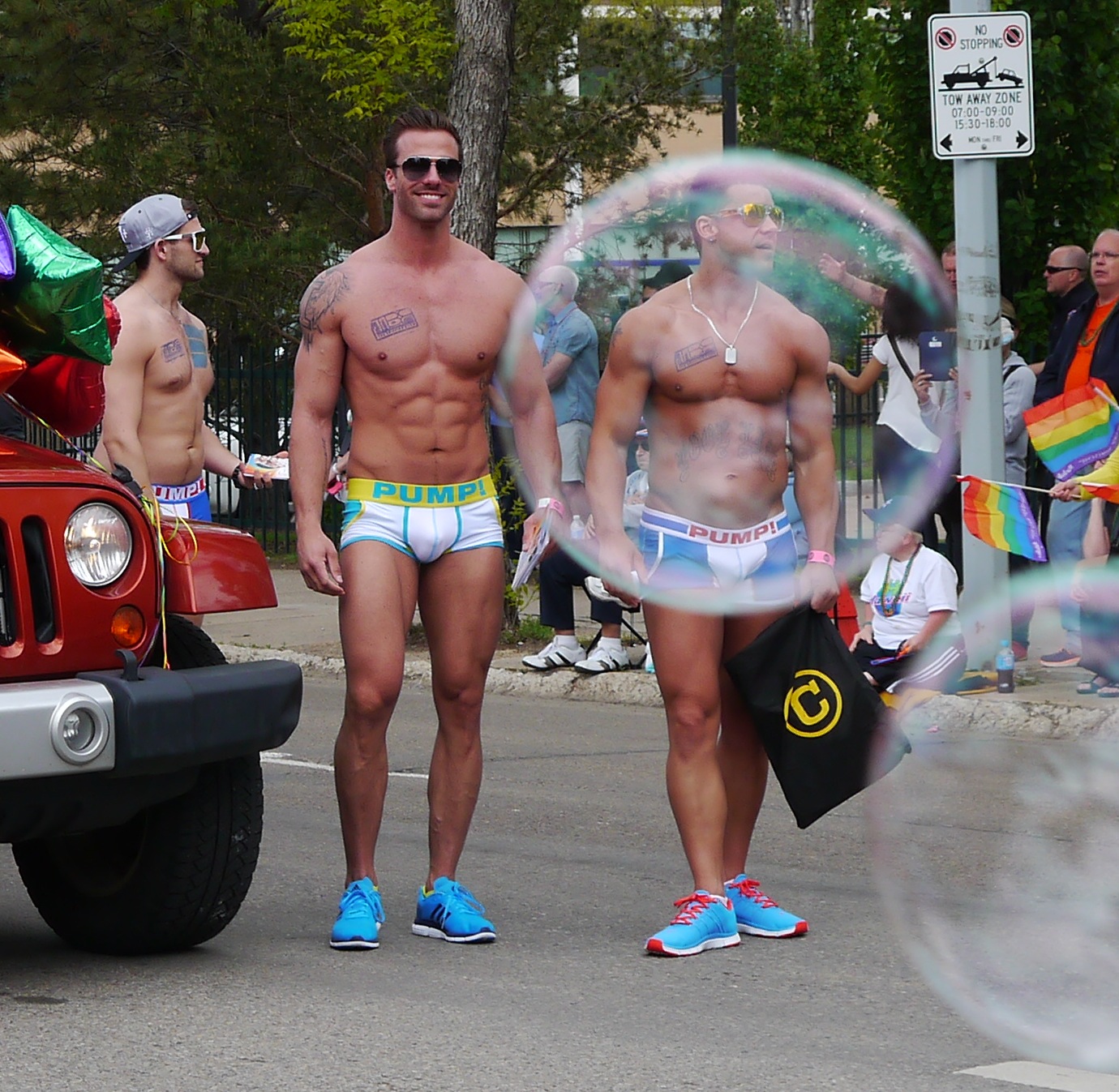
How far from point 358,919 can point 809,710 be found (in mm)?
1272

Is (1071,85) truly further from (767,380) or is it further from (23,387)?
(23,387)

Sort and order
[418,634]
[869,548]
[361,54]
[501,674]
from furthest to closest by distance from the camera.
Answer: [361,54] < [418,634] < [501,674] < [869,548]

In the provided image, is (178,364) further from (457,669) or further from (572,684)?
(572,684)

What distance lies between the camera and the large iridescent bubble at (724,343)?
17.9 feet

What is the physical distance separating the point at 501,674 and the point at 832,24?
77.0 ft

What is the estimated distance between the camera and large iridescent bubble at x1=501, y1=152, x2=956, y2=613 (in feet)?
17.9

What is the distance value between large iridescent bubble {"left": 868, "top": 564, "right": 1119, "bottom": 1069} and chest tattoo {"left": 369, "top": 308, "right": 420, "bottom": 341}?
1640mm

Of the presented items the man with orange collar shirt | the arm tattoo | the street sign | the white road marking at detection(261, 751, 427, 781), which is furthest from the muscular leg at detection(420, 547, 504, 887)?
the street sign

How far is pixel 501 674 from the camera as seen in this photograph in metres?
11.2

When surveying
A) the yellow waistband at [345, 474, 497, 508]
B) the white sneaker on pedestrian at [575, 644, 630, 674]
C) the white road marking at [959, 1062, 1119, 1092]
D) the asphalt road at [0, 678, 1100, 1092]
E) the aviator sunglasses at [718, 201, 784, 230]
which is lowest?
the white road marking at [959, 1062, 1119, 1092]

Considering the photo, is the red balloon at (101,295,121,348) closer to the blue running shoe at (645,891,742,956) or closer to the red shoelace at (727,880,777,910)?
the blue running shoe at (645,891,742,956)

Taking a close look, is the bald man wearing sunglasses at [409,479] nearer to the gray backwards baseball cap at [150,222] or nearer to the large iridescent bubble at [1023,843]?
the large iridescent bubble at [1023,843]

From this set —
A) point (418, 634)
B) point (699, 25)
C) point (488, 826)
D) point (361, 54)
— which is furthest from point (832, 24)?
point (488, 826)

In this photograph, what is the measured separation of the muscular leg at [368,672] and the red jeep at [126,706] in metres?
0.33
